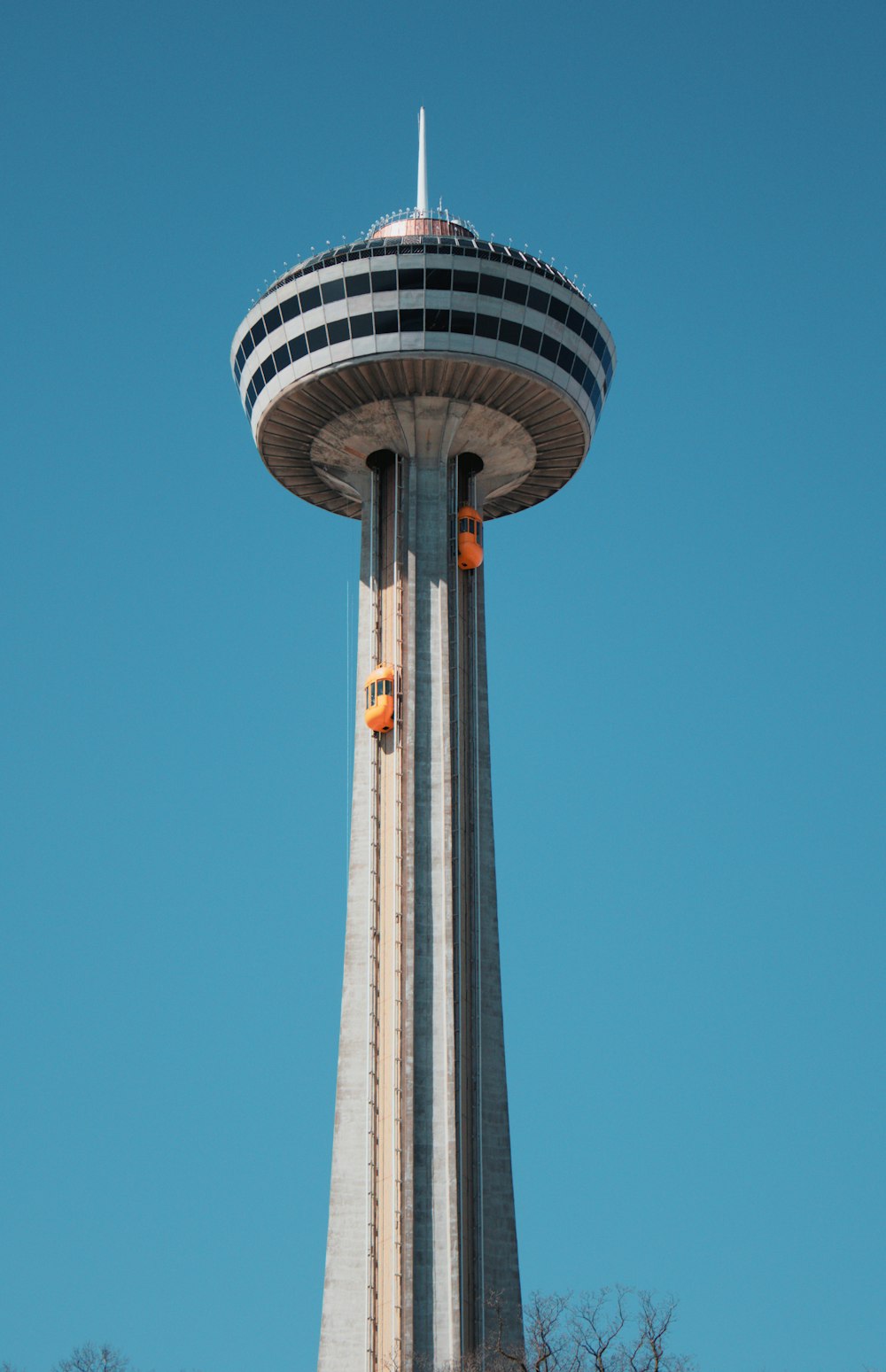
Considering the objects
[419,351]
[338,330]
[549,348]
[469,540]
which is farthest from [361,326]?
[469,540]

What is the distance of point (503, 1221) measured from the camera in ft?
304

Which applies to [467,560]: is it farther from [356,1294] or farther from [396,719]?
[356,1294]

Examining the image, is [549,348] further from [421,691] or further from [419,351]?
[421,691]

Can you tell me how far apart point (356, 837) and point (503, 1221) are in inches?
770

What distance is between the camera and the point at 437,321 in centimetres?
9844

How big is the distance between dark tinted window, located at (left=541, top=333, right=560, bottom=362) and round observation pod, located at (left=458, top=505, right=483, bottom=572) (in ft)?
28.8

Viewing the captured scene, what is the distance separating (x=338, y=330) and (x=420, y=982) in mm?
32307

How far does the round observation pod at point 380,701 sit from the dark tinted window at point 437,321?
16.7 m

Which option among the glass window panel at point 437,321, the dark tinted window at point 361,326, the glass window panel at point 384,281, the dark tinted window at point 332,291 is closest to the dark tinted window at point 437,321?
the glass window panel at point 437,321

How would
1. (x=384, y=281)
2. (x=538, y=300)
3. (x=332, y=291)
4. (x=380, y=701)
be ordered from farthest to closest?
(x=538, y=300) → (x=332, y=291) → (x=380, y=701) → (x=384, y=281)

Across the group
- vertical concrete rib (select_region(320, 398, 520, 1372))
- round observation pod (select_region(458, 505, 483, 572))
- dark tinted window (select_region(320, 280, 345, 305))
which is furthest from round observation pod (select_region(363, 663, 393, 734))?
dark tinted window (select_region(320, 280, 345, 305))

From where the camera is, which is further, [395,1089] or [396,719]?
[396,719]

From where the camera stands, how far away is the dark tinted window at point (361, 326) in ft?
324

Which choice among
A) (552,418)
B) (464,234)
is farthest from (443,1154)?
(464,234)
